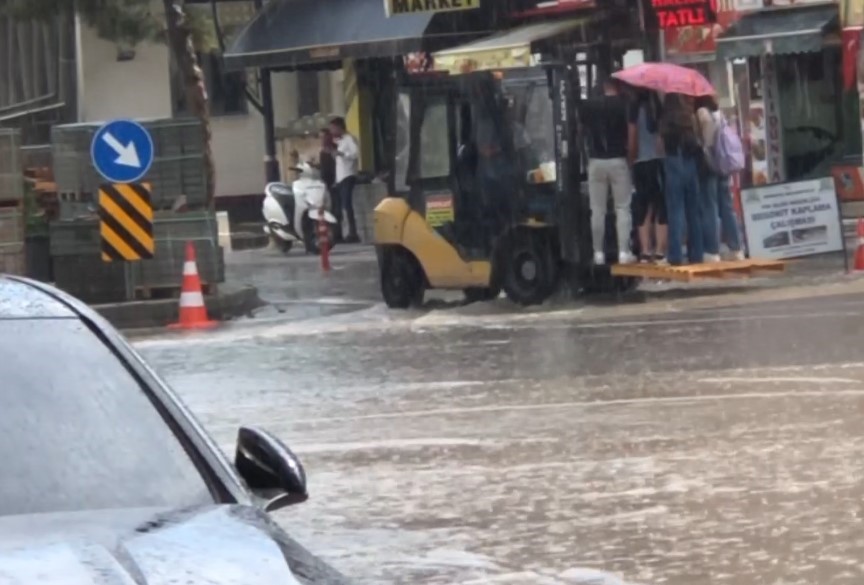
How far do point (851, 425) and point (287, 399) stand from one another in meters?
4.07

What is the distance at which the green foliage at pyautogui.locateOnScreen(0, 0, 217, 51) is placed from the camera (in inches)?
992

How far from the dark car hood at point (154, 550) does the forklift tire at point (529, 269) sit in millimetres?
15361

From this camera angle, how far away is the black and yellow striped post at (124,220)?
798 inches

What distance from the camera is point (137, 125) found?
1984 cm

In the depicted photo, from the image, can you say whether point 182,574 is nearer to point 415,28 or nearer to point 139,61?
point 415,28

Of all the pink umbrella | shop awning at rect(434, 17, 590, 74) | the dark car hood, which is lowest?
the dark car hood

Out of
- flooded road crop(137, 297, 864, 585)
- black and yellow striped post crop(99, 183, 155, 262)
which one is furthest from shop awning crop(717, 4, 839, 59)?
black and yellow striped post crop(99, 183, 155, 262)

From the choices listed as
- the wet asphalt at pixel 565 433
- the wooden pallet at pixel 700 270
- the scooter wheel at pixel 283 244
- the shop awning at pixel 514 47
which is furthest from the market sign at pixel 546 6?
the scooter wheel at pixel 283 244

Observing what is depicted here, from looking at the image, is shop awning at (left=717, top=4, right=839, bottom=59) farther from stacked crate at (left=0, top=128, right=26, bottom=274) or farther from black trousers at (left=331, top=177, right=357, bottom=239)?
stacked crate at (left=0, top=128, right=26, bottom=274)

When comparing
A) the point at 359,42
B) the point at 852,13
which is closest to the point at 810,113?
the point at 852,13

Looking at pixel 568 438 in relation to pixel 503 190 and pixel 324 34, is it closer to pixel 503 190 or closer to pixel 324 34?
pixel 503 190

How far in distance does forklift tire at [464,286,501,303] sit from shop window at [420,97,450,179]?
47.4 inches

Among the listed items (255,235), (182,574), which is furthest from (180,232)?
(182,574)

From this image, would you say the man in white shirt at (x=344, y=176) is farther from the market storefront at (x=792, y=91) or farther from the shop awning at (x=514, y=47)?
the shop awning at (x=514, y=47)
